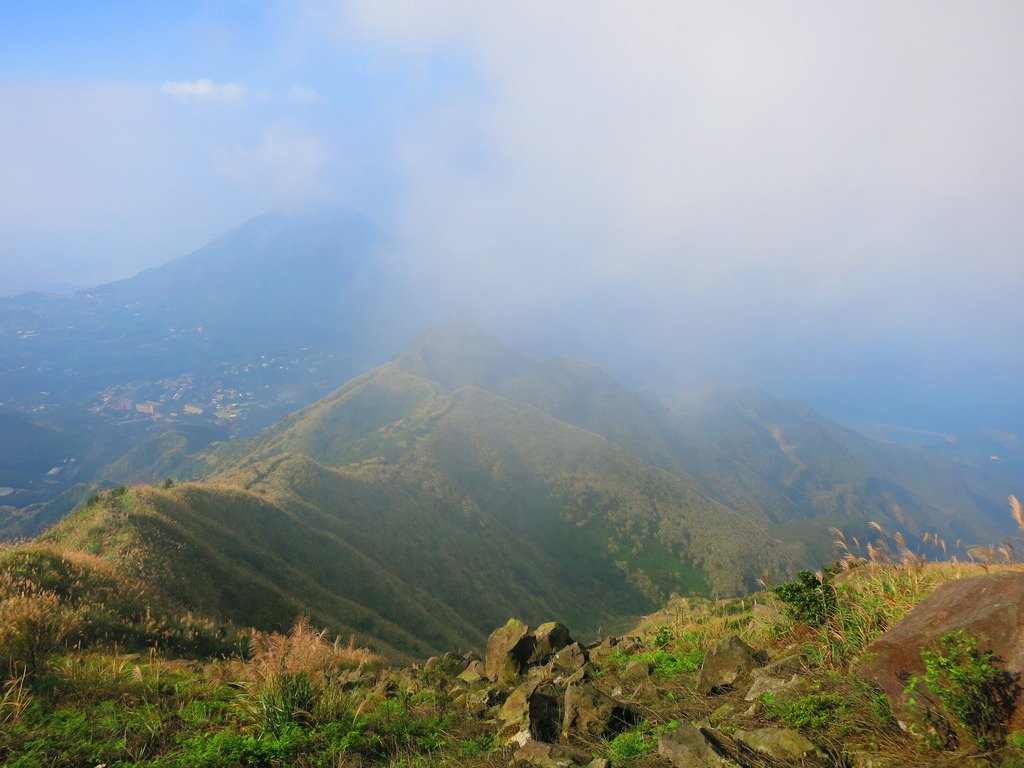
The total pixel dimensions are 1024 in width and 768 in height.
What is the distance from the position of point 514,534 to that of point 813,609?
101178 millimetres

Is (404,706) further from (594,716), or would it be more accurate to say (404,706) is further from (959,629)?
(959,629)

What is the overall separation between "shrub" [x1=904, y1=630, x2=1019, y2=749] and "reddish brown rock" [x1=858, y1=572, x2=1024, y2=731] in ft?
0.37

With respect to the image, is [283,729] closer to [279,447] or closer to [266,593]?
[266,593]

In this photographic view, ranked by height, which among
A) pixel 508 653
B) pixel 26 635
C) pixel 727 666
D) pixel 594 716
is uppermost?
pixel 26 635

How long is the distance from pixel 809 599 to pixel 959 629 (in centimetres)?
315

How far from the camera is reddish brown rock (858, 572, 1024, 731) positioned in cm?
543

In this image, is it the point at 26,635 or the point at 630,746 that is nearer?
the point at 630,746

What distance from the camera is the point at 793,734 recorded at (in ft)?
18.9

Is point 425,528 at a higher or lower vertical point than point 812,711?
lower

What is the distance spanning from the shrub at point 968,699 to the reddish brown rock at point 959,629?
114 millimetres

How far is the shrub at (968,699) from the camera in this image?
5.00 m

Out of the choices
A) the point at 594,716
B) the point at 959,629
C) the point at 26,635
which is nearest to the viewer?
the point at 959,629

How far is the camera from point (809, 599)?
347 inches

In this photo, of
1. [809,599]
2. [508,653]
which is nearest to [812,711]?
[809,599]
